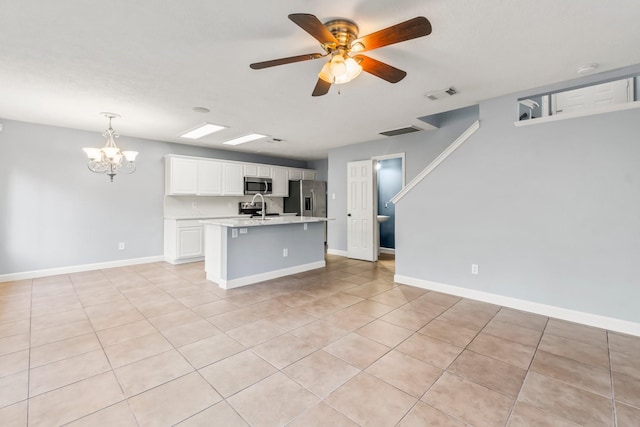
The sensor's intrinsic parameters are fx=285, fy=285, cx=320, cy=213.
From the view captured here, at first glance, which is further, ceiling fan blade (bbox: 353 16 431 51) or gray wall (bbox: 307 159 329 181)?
gray wall (bbox: 307 159 329 181)

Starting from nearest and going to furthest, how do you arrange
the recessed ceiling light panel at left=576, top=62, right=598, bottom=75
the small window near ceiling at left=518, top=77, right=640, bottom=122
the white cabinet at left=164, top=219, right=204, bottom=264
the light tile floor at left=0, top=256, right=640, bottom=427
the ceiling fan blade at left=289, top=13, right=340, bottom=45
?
the ceiling fan blade at left=289, top=13, right=340, bottom=45 → the light tile floor at left=0, top=256, right=640, bottom=427 → the recessed ceiling light panel at left=576, top=62, right=598, bottom=75 → the small window near ceiling at left=518, top=77, right=640, bottom=122 → the white cabinet at left=164, top=219, right=204, bottom=264

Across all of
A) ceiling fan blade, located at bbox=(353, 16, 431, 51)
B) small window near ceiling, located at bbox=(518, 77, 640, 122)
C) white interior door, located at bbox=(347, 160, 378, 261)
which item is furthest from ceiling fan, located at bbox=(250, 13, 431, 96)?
white interior door, located at bbox=(347, 160, 378, 261)

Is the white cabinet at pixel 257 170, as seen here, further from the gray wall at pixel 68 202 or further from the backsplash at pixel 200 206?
the gray wall at pixel 68 202

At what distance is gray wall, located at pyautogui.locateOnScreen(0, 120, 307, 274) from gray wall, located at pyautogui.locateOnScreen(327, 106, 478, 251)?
3610 millimetres

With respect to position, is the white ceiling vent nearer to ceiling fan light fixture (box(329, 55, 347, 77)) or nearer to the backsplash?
ceiling fan light fixture (box(329, 55, 347, 77))

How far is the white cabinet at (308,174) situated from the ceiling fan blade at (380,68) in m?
5.92

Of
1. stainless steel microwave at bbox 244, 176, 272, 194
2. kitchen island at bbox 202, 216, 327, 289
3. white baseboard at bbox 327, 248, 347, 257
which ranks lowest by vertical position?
white baseboard at bbox 327, 248, 347, 257

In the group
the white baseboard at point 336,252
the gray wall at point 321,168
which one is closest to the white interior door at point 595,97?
the white baseboard at point 336,252

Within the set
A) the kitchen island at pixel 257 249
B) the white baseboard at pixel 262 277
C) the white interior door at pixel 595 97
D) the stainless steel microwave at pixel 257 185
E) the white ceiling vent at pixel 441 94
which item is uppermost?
the white interior door at pixel 595 97

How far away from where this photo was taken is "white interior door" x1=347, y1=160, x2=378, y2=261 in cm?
581

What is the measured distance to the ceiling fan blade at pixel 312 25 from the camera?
155cm

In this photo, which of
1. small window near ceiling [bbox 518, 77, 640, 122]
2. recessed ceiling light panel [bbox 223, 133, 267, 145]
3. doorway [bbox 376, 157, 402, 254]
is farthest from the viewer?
doorway [bbox 376, 157, 402, 254]

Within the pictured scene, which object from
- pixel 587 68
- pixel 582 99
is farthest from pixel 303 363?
pixel 582 99

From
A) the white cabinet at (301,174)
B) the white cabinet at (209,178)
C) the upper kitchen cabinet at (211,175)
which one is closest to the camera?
the upper kitchen cabinet at (211,175)
